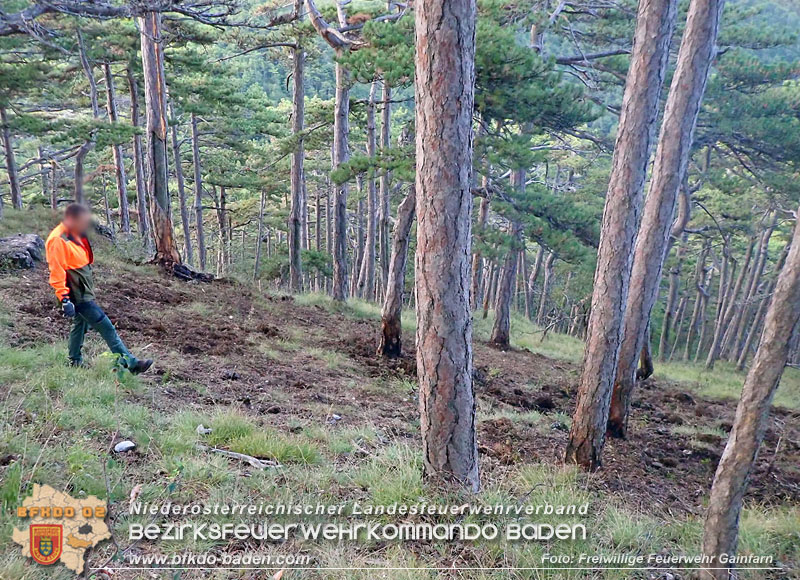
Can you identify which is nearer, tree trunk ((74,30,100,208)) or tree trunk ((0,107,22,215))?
tree trunk ((74,30,100,208))

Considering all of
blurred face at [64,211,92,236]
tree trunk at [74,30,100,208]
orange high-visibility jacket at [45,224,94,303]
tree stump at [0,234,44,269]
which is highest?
tree trunk at [74,30,100,208]

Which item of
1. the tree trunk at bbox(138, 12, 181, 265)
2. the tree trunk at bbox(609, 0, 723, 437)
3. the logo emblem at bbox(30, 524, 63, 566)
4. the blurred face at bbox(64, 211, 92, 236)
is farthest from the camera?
the tree trunk at bbox(138, 12, 181, 265)

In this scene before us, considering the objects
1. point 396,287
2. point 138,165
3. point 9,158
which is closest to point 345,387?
point 396,287

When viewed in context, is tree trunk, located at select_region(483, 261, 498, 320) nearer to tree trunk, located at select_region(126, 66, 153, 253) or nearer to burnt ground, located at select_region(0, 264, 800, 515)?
burnt ground, located at select_region(0, 264, 800, 515)

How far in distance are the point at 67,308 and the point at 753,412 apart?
5543 millimetres

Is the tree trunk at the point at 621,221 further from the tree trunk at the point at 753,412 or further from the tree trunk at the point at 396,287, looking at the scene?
the tree trunk at the point at 396,287

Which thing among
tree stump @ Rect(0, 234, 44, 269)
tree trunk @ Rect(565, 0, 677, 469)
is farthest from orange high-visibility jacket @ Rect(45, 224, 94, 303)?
tree stump @ Rect(0, 234, 44, 269)

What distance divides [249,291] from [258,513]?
961cm

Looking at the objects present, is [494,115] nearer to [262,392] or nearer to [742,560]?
[262,392]

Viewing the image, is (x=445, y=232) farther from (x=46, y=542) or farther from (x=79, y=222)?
(x=46, y=542)

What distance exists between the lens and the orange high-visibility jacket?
4.77 metres

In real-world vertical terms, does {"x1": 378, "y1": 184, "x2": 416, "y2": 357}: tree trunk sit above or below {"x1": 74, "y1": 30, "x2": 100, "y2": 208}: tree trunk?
below

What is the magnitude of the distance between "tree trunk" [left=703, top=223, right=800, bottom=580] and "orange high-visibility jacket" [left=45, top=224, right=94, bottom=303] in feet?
17.4

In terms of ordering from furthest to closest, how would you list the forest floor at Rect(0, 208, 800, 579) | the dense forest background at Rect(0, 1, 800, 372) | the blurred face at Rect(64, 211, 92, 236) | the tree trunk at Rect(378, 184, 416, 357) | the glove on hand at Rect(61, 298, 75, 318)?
the tree trunk at Rect(378, 184, 416, 357)
the dense forest background at Rect(0, 1, 800, 372)
the glove on hand at Rect(61, 298, 75, 318)
the forest floor at Rect(0, 208, 800, 579)
the blurred face at Rect(64, 211, 92, 236)
